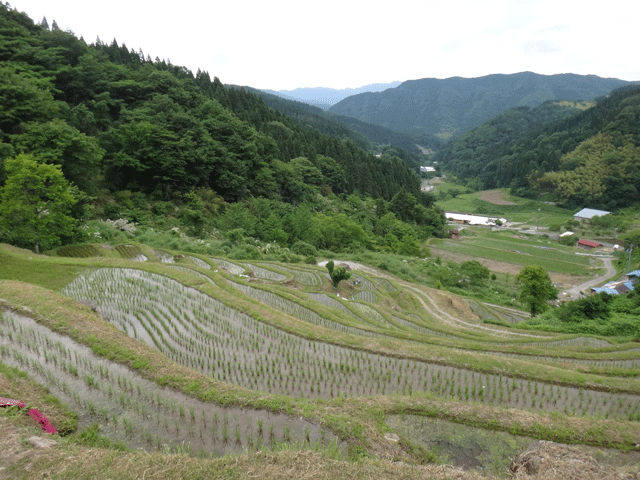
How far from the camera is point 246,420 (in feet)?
21.3

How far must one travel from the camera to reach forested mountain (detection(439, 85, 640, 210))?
312 ft

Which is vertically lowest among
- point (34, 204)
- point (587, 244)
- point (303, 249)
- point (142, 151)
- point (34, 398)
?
→ point (587, 244)

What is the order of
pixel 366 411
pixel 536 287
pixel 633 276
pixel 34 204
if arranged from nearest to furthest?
pixel 366 411 → pixel 34 204 → pixel 536 287 → pixel 633 276

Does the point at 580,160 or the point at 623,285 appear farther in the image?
the point at 580,160

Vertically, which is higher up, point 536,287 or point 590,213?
point 590,213

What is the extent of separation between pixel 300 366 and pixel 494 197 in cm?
12730

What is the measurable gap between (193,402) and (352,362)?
472 centimetres

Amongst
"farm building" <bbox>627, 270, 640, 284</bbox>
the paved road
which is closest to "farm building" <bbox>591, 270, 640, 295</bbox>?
"farm building" <bbox>627, 270, 640, 284</bbox>

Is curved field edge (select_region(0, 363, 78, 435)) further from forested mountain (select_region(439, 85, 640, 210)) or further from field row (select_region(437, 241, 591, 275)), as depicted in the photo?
forested mountain (select_region(439, 85, 640, 210))

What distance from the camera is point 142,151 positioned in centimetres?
3212

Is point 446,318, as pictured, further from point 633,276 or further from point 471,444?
point 633,276

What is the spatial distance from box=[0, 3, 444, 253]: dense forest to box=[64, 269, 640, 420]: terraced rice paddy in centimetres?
1191

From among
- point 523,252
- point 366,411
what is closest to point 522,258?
point 523,252

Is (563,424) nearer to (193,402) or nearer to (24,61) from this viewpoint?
(193,402)
